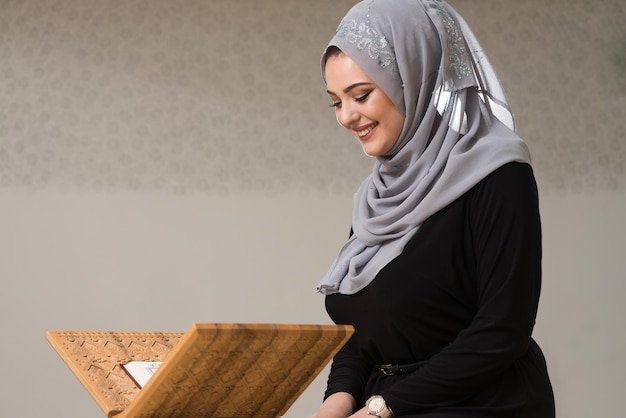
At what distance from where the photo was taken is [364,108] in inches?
64.5

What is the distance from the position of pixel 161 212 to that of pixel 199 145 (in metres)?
0.42

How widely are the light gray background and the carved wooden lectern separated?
122 inches

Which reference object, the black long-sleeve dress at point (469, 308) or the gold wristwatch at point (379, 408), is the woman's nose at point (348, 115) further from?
the gold wristwatch at point (379, 408)

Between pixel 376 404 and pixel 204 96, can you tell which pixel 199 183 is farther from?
pixel 376 404

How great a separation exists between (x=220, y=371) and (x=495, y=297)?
49cm

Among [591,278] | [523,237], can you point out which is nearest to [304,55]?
[591,278]

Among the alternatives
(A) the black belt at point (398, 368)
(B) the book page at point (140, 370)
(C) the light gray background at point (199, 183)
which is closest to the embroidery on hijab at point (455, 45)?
(A) the black belt at point (398, 368)

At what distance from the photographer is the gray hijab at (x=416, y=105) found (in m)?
1.59

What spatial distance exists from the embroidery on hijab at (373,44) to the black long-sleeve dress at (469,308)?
0.98ft

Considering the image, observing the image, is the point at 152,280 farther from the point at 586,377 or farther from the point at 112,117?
the point at 586,377

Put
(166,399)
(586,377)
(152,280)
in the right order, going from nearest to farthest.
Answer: (166,399)
(152,280)
(586,377)

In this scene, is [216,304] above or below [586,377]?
above

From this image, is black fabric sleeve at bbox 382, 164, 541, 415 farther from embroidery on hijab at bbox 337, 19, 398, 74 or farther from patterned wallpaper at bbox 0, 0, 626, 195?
patterned wallpaper at bbox 0, 0, 626, 195

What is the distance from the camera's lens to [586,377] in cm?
496
